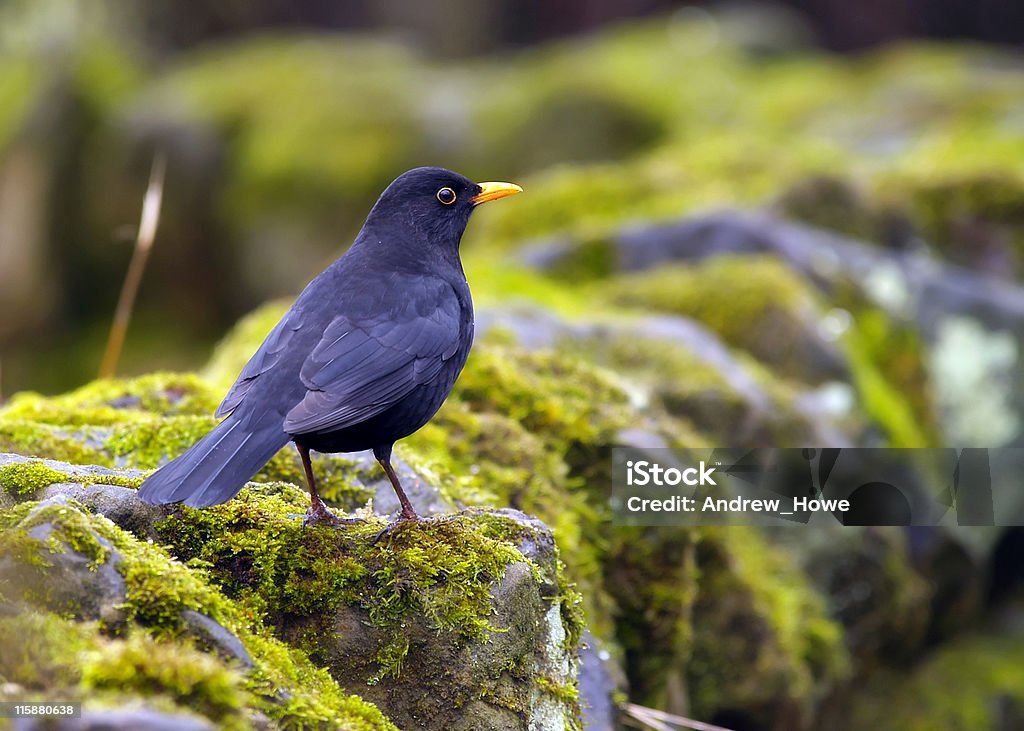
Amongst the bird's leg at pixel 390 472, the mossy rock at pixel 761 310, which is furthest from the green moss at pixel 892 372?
the bird's leg at pixel 390 472

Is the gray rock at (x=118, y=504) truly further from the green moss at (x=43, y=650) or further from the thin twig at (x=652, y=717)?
the thin twig at (x=652, y=717)

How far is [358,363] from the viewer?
3902 millimetres

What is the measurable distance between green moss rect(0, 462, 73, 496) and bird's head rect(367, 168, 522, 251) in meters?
1.80

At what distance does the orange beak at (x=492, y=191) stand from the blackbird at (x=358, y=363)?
214 mm

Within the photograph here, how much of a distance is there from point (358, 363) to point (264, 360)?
0.36 meters

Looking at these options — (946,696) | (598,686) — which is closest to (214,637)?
(598,686)

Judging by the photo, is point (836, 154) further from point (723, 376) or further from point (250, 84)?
point (250, 84)

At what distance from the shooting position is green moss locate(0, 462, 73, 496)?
3.31 meters

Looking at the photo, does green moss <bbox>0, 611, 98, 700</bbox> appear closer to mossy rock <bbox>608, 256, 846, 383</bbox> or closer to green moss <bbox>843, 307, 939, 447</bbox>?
mossy rock <bbox>608, 256, 846, 383</bbox>

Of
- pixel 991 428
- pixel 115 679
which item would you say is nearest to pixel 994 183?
pixel 991 428

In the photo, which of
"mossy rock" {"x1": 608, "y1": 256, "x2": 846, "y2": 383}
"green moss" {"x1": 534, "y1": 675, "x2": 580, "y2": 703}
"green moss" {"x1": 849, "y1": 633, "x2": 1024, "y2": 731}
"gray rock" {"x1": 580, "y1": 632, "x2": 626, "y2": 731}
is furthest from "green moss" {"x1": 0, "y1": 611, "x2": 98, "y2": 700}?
"mossy rock" {"x1": 608, "y1": 256, "x2": 846, "y2": 383}

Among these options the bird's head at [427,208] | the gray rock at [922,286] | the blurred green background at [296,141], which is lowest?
the bird's head at [427,208]

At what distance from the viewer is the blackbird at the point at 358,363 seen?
3.37 meters

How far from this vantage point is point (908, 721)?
21.8 ft
